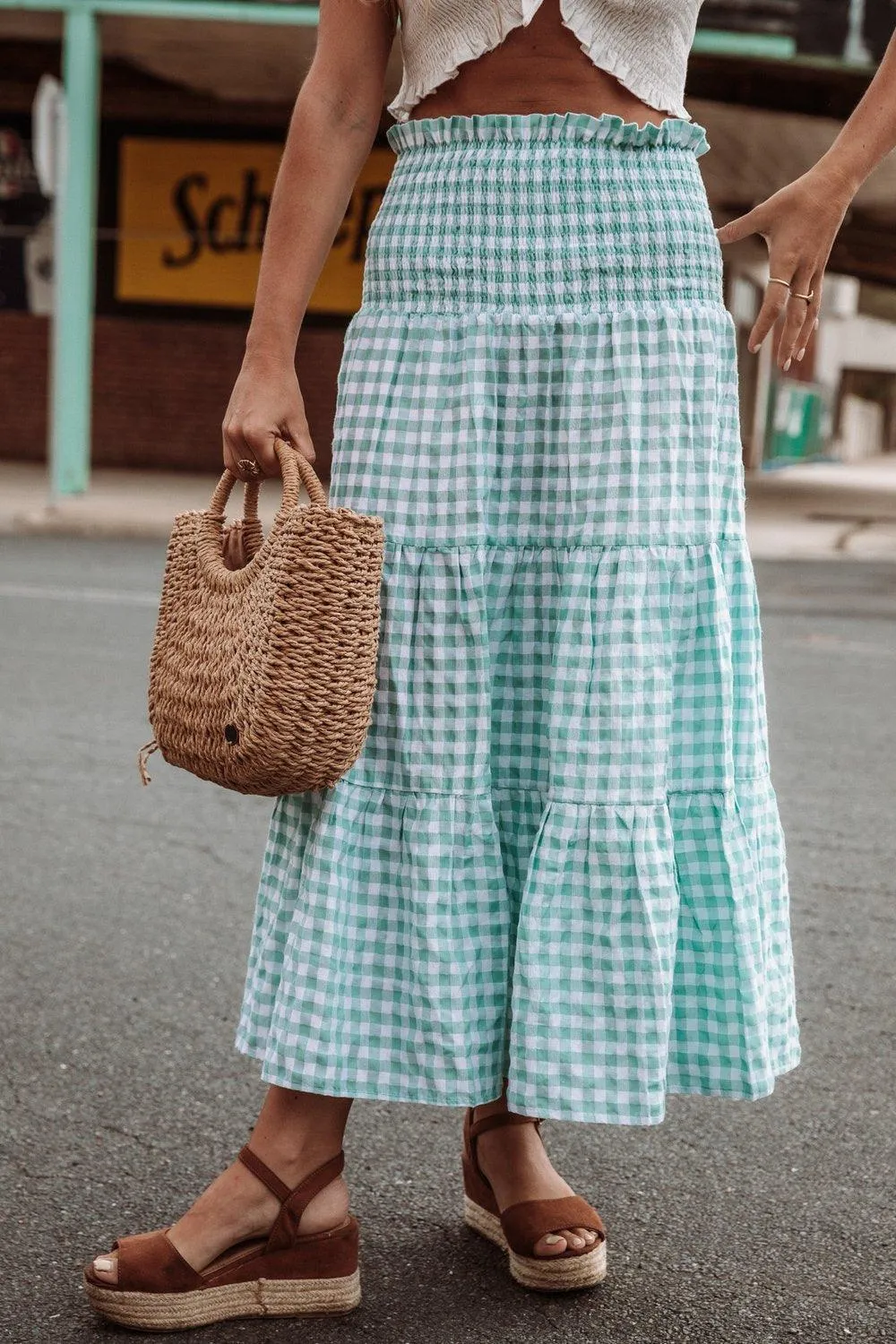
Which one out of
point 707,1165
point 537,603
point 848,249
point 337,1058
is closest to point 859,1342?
point 707,1165

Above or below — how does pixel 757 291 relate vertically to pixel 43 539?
above

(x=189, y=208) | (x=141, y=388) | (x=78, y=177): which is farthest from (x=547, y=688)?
(x=141, y=388)

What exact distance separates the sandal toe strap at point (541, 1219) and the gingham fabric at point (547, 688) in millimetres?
233

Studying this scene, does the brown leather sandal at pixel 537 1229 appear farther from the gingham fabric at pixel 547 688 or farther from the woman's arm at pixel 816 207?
the woman's arm at pixel 816 207

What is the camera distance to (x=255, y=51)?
14031 millimetres

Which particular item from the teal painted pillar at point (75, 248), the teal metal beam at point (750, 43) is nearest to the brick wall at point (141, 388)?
the teal painted pillar at point (75, 248)

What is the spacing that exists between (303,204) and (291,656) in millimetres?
521

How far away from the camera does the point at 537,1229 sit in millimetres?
2004

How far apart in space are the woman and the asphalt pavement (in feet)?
0.62

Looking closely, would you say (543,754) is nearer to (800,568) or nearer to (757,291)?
(800,568)

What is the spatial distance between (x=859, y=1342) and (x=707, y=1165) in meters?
0.50

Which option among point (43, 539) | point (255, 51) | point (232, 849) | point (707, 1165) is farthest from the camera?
point (255, 51)

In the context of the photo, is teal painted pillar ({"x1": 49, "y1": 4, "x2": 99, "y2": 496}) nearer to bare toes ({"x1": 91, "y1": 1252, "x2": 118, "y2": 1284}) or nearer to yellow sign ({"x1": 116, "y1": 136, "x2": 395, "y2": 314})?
yellow sign ({"x1": 116, "y1": 136, "x2": 395, "y2": 314})

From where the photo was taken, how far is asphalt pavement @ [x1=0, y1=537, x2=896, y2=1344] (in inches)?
77.2
